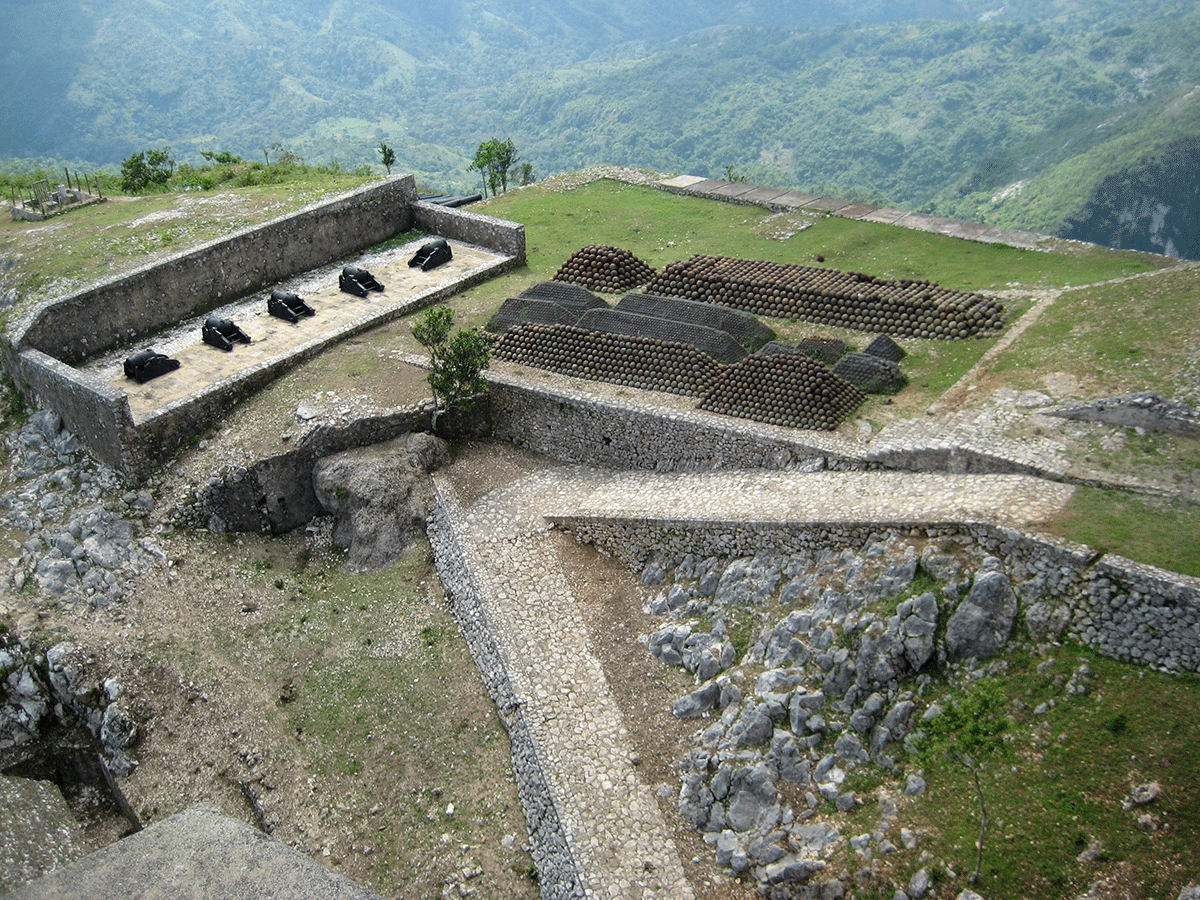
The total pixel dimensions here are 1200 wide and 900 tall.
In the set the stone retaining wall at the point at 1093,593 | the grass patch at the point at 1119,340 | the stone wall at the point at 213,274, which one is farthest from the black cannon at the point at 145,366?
the grass patch at the point at 1119,340

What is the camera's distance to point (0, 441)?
25703 mm

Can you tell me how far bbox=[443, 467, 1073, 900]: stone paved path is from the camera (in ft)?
53.4

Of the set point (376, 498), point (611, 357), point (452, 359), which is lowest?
point (376, 498)

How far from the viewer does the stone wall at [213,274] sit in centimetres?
2688

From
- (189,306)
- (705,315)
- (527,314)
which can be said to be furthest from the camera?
(189,306)

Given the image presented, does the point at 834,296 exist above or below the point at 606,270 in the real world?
below

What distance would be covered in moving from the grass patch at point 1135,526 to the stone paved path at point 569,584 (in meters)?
0.48

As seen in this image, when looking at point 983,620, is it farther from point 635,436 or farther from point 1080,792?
point 635,436

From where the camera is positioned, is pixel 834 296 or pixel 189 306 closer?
pixel 834 296

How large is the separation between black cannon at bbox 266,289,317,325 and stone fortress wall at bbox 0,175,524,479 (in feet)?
6.02

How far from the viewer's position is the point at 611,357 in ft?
86.6

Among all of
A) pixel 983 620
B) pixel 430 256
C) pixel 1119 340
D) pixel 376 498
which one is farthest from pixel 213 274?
pixel 1119 340

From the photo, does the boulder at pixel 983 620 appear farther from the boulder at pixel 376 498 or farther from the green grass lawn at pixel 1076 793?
the boulder at pixel 376 498

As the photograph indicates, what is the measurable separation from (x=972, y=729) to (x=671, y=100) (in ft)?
477
